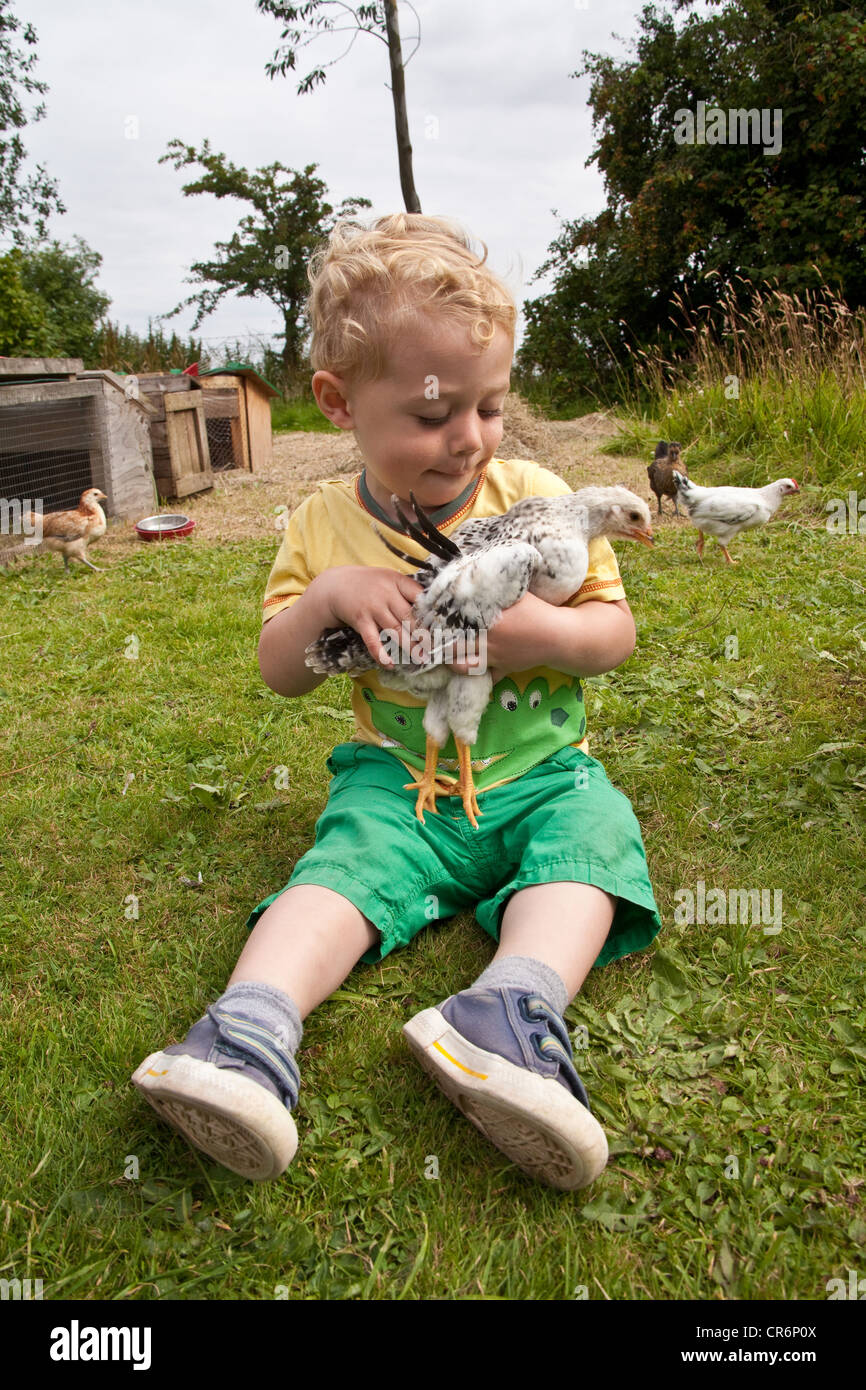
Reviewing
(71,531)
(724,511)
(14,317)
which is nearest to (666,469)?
(724,511)

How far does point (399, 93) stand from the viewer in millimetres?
8750

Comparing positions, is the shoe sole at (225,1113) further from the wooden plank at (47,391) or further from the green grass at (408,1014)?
the wooden plank at (47,391)

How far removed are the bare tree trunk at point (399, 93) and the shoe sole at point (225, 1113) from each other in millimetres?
8806

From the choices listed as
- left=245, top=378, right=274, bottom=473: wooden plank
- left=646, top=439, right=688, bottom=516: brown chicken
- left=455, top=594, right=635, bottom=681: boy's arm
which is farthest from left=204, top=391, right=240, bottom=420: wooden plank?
left=455, top=594, right=635, bottom=681: boy's arm

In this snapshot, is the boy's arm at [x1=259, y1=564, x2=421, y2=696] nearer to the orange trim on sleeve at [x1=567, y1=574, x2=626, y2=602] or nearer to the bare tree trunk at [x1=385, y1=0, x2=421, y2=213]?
the orange trim on sleeve at [x1=567, y1=574, x2=626, y2=602]

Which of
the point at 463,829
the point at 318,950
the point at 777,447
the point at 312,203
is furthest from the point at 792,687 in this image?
the point at 312,203

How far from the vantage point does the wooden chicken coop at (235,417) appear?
9823 mm

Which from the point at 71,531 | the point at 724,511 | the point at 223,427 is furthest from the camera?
the point at 223,427

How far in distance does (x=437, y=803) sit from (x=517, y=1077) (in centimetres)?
80

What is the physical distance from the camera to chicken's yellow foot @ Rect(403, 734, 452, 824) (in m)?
2.08

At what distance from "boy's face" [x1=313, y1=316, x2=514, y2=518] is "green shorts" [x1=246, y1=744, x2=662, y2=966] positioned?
720 mm

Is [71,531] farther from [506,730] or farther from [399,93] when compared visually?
[399,93]

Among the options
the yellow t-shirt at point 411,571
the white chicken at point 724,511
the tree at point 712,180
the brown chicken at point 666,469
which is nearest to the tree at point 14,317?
the tree at point 712,180
